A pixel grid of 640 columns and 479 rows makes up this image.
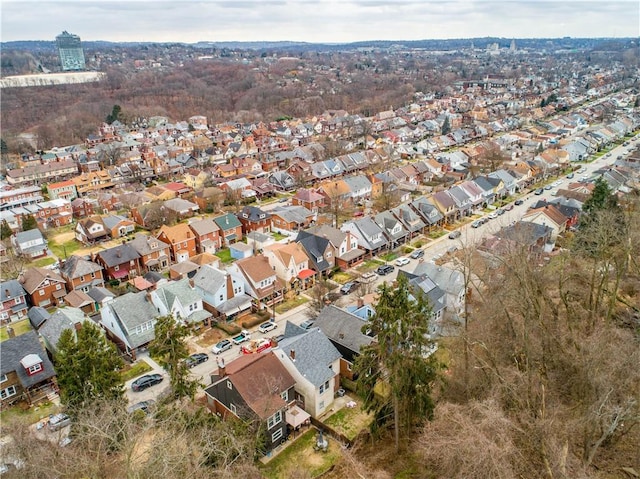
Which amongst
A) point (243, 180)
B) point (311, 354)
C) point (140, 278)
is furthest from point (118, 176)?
point (311, 354)

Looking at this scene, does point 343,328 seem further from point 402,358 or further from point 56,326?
point 56,326

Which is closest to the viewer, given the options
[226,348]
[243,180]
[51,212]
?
[226,348]

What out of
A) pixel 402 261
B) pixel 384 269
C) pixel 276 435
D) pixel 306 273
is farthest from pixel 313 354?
pixel 402 261

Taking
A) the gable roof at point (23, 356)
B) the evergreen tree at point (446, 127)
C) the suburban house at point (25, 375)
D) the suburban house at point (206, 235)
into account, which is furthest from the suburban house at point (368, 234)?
the evergreen tree at point (446, 127)

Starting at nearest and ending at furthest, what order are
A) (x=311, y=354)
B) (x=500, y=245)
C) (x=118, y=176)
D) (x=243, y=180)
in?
(x=311, y=354), (x=500, y=245), (x=243, y=180), (x=118, y=176)

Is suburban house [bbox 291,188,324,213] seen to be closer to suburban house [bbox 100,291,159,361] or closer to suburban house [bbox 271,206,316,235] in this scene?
suburban house [bbox 271,206,316,235]

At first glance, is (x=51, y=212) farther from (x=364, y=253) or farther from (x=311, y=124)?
(x=311, y=124)
